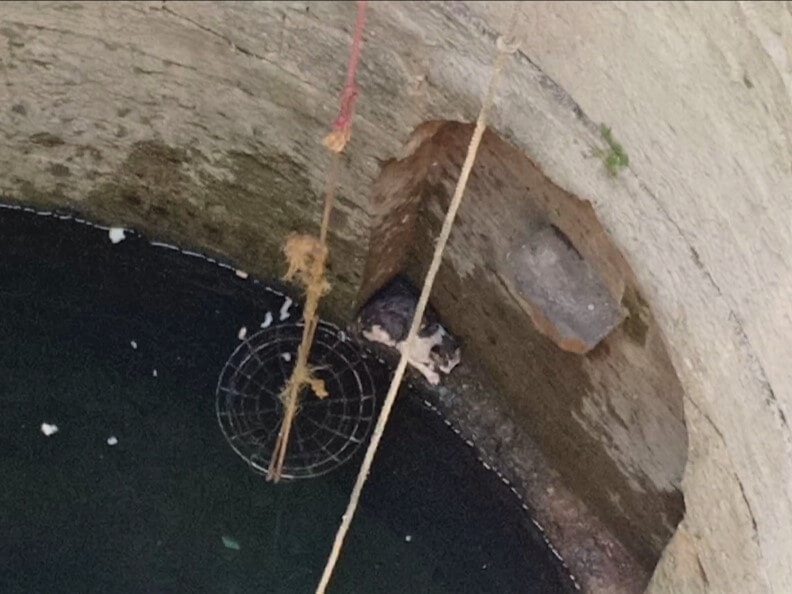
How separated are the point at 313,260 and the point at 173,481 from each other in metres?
0.96

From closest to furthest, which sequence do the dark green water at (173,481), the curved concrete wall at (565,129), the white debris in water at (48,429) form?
the curved concrete wall at (565,129), the dark green water at (173,481), the white debris in water at (48,429)

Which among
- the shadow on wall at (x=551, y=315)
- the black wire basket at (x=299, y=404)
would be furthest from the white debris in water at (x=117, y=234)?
the shadow on wall at (x=551, y=315)

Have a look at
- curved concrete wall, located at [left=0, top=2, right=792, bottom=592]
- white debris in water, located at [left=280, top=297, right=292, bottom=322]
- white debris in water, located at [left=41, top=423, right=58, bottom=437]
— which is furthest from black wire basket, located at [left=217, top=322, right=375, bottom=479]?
white debris in water, located at [left=41, top=423, right=58, bottom=437]

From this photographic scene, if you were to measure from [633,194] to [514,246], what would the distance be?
71cm

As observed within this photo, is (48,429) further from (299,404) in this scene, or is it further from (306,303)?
(306,303)

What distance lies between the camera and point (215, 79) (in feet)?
11.1

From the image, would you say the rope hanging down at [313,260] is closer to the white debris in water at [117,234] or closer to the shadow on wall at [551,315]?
the shadow on wall at [551,315]

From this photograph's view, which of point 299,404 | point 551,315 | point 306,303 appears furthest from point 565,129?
point 299,404

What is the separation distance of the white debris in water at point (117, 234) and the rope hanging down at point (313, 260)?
28.5 inches

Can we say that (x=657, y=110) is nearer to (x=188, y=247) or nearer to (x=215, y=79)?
(x=215, y=79)

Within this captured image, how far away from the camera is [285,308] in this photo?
411cm

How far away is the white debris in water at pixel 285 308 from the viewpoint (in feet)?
13.4

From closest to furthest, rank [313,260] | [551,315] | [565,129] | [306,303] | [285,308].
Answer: [565,129] < [551,315] < [306,303] < [313,260] < [285,308]

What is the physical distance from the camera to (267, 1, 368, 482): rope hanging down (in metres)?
2.61
